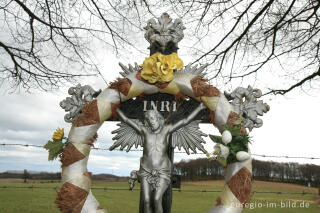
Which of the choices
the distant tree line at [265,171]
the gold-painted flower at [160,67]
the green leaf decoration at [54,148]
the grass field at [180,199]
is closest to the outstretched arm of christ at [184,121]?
the gold-painted flower at [160,67]

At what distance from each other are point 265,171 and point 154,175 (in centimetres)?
480

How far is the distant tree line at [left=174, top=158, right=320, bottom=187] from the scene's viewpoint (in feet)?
21.7

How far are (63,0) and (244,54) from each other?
10.9 feet

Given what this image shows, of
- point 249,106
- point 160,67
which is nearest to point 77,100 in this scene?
point 160,67

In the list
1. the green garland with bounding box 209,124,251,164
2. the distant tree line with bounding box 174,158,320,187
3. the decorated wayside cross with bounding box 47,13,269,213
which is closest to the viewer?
the green garland with bounding box 209,124,251,164

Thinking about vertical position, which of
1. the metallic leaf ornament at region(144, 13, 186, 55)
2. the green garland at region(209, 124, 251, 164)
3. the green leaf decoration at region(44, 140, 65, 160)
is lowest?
the green leaf decoration at region(44, 140, 65, 160)

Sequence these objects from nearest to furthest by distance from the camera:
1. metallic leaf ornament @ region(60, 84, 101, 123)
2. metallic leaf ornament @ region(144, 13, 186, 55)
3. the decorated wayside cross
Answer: the decorated wayside cross → metallic leaf ornament @ region(144, 13, 186, 55) → metallic leaf ornament @ region(60, 84, 101, 123)

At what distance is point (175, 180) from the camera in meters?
3.44

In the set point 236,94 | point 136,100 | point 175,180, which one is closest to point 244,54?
point 236,94

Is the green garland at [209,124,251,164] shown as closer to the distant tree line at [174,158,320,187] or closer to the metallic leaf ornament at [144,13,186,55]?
the metallic leaf ornament at [144,13,186,55]

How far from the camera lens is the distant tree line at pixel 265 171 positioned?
662cm

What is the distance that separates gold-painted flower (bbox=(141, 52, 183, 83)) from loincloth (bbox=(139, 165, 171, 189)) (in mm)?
1037

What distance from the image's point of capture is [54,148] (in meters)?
3.36

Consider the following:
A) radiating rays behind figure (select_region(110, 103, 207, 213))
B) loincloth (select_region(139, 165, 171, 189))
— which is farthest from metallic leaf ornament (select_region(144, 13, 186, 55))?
loincloth (select_region(139, 165, 171, 189))
